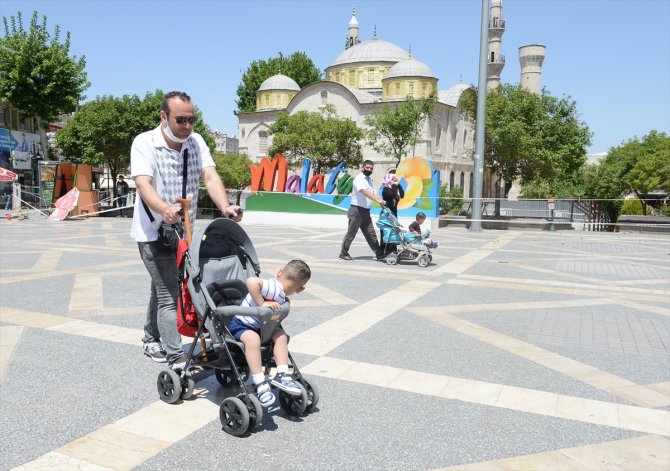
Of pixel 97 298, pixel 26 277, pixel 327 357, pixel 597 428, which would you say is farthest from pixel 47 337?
pixel 597 428

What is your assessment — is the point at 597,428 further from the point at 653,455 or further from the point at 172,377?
the point at 172,377

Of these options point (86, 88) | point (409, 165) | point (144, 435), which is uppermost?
point (86, 88)

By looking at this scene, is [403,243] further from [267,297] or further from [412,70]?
[412,70]

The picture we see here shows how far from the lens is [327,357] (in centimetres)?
500

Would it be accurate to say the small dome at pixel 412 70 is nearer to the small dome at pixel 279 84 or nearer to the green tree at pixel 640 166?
the small dome at pixel 279 84

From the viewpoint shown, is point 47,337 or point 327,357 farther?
point 47,337

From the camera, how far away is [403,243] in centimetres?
1134

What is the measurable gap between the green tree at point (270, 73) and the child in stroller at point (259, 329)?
6641cm

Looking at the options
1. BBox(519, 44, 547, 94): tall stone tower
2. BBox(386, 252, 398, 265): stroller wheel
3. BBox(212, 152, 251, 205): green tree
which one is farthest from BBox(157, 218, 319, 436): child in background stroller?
BBox(519, 44, 547, 94): tall stone tower

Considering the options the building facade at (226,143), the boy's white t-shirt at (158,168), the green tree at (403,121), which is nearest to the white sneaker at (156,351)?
the boy's white t-shirt at (158,168)

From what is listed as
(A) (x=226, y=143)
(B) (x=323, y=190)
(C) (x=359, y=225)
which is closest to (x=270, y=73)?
(B) (x=323, y=190)

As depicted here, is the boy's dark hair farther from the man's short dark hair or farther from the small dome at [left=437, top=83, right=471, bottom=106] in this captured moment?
the small dome at [left=437, top=83, right=471, bottom=106]

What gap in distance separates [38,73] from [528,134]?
2649cm

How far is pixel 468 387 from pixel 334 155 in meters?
41.5
